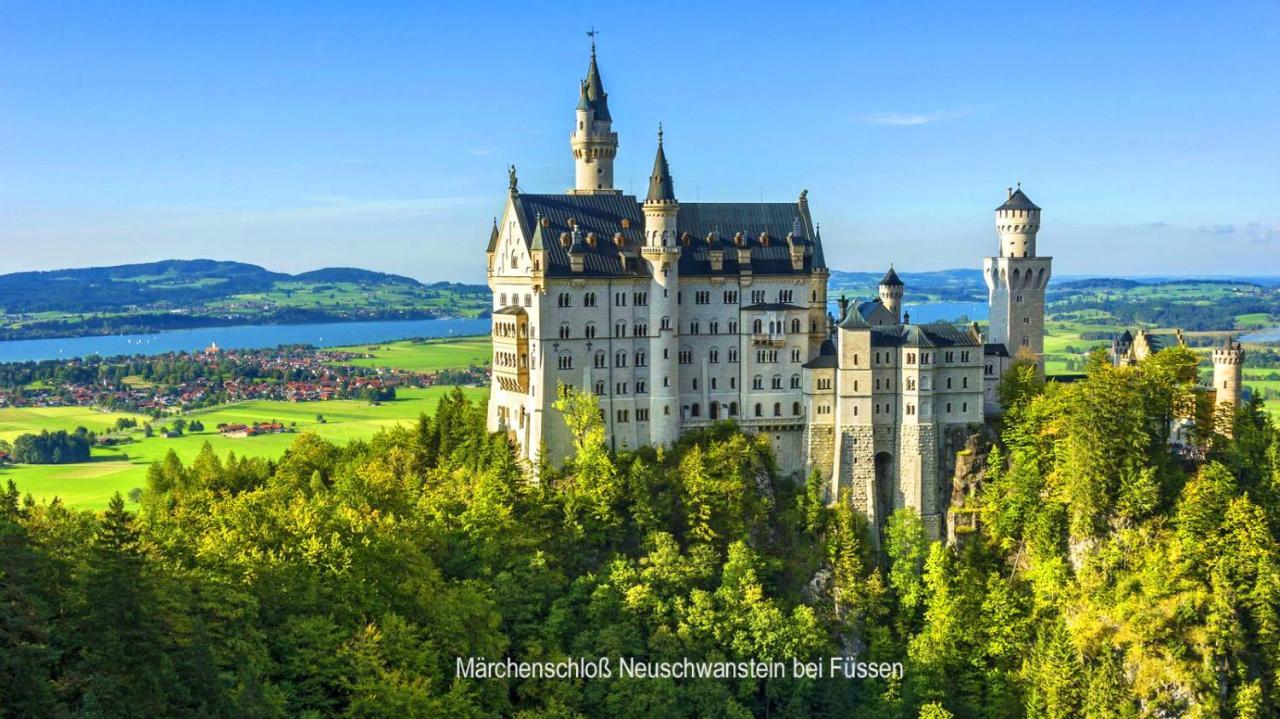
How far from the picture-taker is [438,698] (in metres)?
68.4

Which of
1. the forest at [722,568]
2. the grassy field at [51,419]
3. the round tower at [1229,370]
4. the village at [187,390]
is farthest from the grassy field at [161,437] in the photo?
the round tower at [1229,370]

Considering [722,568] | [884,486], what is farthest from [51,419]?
[884,486]

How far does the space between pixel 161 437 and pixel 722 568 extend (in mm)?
81797

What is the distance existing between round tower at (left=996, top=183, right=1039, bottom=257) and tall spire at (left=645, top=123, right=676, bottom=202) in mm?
27153

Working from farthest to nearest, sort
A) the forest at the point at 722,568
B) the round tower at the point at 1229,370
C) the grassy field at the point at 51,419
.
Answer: the grassy field at the point at 51,419, the round tower at the point at 1229,370, the forest at the point at 722,568

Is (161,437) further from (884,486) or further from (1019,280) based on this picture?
(1019,280)

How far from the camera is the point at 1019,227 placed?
10038 cm

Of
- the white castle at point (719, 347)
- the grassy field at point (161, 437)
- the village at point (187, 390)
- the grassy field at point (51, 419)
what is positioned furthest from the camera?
the village at point (187, 390)

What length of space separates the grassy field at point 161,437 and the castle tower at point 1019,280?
65758 millimetres

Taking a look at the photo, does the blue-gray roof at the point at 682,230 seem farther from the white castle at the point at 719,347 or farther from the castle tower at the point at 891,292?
the castle tower at the point at 891,292

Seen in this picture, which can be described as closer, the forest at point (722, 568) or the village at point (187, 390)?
the forest at point (722, 568)

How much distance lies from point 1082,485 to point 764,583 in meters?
20.8

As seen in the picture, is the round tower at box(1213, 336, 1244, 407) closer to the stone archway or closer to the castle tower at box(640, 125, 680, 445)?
the stone archway

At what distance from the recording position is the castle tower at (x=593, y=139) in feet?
317
